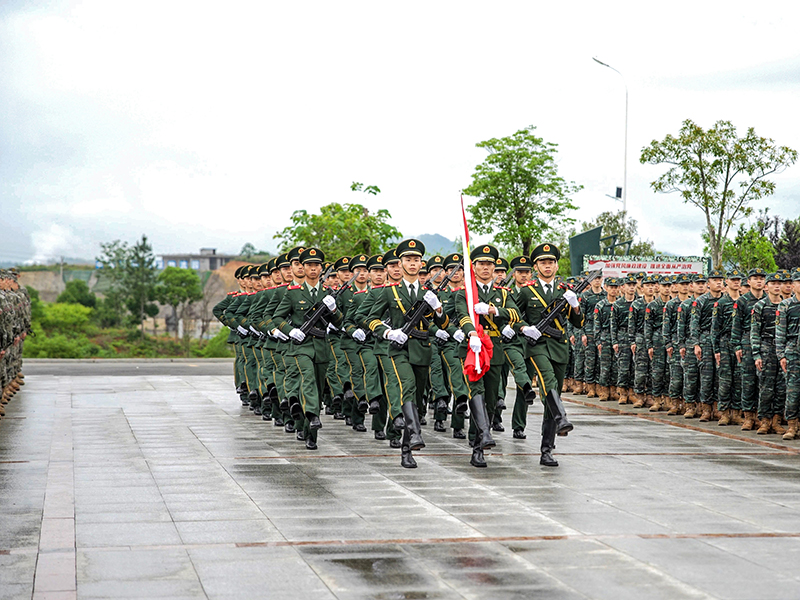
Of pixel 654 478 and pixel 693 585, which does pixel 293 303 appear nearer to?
pixel 654 478

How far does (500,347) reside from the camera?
1102 centimetres

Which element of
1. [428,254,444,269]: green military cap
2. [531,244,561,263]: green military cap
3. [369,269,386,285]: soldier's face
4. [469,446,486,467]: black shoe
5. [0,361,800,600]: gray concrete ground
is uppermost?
[428,254,444,269]: green military cap

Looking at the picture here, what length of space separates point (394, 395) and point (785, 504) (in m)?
3.75

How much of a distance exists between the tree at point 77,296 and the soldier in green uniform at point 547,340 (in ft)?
158

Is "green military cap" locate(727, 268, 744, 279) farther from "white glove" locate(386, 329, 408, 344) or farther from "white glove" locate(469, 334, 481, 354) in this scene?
"white glove" locate(386, 329, 408, 344)

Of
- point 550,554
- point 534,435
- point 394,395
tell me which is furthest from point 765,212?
point 550,554

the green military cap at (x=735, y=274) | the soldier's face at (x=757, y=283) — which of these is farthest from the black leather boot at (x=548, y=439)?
the green military cap at (x=735, y=274)

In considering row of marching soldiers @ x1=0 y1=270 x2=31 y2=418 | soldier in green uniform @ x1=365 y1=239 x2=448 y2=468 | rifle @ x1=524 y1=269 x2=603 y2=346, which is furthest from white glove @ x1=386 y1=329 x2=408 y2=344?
row of marching soldiers @ x1=0 y1=270 x2=31 y2=418

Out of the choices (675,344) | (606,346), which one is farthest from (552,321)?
(606,346)

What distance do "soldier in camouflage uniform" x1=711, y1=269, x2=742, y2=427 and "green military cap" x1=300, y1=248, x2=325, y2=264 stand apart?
17.4 ft

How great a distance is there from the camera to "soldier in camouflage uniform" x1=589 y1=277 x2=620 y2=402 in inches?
695

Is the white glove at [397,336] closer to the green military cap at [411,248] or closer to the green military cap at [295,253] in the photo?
the green military cap at [411,248]

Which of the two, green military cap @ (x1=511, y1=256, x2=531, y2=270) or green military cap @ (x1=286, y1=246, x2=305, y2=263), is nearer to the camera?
green military cap @ (x1=286, y1=246, x2=305, y2=263)

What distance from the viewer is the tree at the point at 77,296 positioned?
183 ft
